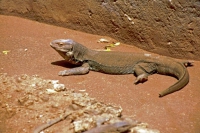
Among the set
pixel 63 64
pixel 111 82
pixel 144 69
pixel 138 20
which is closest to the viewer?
pixel 111 82

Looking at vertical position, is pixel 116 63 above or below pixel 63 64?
above

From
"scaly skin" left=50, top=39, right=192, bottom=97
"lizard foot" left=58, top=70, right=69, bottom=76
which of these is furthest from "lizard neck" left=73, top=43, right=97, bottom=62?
"lizard foot" left=58, top=70, right=69, bottom=76

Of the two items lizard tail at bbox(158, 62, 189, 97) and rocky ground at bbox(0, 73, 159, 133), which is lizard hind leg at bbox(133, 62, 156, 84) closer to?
lizard tail at bbox(158, 62, 189, 97)

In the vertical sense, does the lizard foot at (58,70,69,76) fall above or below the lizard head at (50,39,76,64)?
below

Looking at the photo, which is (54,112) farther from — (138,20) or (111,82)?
(138,20)

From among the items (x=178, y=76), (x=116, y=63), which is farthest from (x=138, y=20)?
(x=178, y=76)

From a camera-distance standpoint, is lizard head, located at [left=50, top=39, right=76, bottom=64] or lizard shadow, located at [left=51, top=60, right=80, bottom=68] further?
lizard shadow, located at [left=51, top=60, right=80, bottom=68]

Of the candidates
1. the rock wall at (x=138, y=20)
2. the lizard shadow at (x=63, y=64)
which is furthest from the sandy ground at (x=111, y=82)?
the rock wall at (x=138, y=20)
